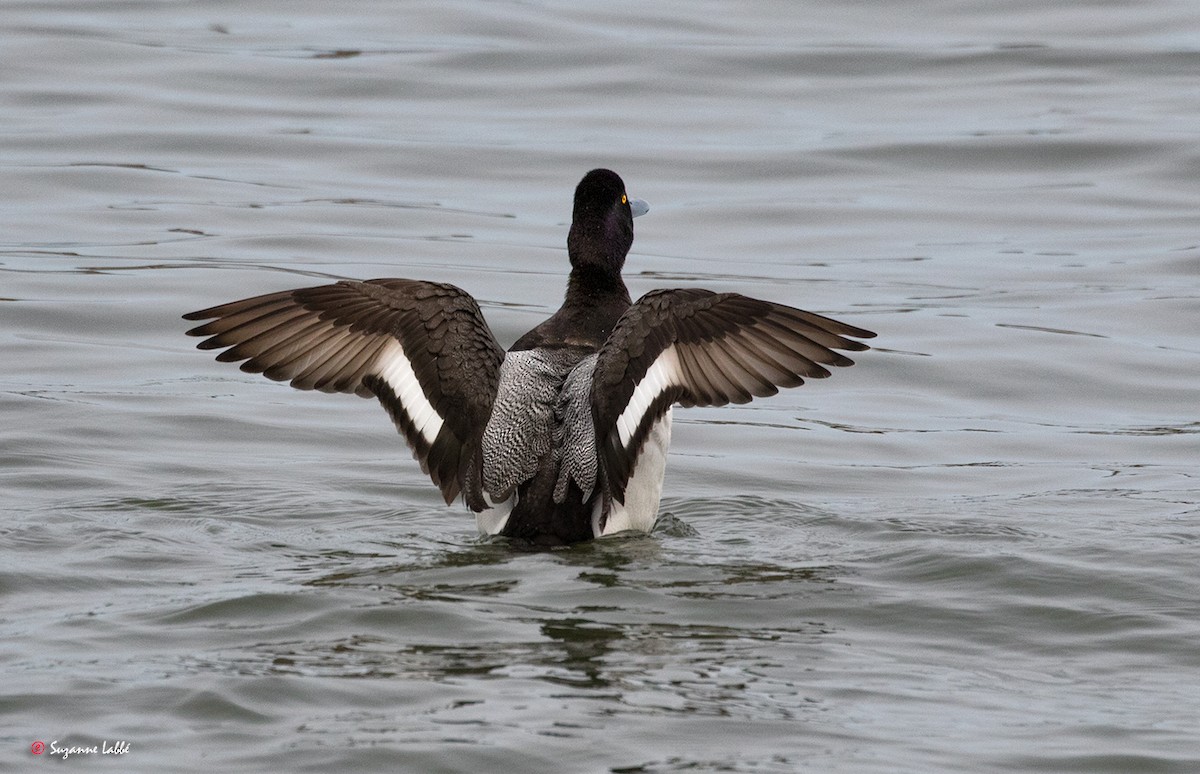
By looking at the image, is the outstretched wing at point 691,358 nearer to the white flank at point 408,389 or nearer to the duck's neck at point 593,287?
the white flank at point 408,389

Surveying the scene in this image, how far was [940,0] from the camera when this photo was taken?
22.1 metres

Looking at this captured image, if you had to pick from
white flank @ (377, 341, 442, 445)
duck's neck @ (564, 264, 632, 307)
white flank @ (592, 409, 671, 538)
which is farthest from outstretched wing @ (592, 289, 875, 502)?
duck's neck @ (564, 264, 632, 307)

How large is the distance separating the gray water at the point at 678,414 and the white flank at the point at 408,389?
1.53 ft

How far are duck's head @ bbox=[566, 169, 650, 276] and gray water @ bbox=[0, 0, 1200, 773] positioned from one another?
111 cm

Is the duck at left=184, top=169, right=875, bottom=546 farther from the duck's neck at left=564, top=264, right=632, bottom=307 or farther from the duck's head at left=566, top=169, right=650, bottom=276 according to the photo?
the duck's head at left=566, top=169, right=650, bottom=276

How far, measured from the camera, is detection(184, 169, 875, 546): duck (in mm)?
6512

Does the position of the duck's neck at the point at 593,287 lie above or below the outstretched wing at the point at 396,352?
above

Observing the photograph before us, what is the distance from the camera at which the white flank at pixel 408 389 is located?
21.7 ft

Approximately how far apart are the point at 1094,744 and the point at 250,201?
1106 centimetres

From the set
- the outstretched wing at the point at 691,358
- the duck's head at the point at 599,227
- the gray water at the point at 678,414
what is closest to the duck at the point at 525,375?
the outstretched wing at the point at 691,358

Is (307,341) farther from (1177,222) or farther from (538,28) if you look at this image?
(538,28)

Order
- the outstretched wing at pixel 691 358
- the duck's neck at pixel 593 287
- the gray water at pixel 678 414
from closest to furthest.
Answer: the gray water at pixel 678 414 → the outstretched wing at pixel 691 358 → the duck's neck at pixel 593 287

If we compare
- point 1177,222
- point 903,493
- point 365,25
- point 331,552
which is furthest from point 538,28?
point 331,552

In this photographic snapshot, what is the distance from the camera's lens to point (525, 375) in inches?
267
